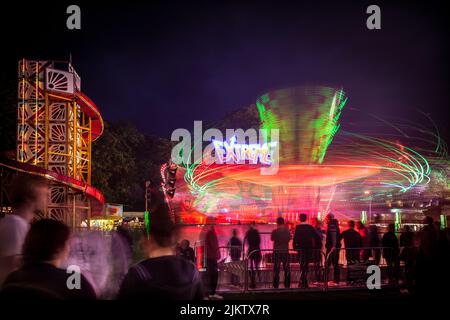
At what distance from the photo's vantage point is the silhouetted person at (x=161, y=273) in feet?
12.7

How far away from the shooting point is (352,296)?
1238cm

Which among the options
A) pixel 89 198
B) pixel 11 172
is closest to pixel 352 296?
pixel 11 172

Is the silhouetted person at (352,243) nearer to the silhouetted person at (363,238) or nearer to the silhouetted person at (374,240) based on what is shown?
the silhouetted person at (363,238)

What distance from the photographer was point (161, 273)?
3.92m

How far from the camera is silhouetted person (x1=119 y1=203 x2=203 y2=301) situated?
153 inches

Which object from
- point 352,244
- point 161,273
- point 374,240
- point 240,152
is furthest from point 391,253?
point 240,152

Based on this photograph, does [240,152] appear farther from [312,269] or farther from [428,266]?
[428,266]

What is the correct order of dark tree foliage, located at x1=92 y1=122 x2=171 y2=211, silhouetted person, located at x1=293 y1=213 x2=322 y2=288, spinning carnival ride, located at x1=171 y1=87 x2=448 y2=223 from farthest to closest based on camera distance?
dark tree foliage, located at x1=92 y1=122 x2=171 y2=211, spinning carnival ride, located at x1=171 y1=87 x2=448 y2=223, silhouetted person, located at x1=293 y1=213 x2=322 y2=288

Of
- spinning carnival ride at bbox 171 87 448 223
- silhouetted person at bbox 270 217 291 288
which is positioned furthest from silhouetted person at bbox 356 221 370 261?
spinning carnival ride at bbox 171 87 448 223

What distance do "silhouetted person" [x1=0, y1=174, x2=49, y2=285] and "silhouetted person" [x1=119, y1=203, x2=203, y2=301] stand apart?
1844 mm

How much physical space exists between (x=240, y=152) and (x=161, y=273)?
2100cm

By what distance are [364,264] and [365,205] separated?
50.6 metres

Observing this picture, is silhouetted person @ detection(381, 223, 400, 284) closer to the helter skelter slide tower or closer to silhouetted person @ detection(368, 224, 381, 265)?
silhouetted person @ detection(368, 224, 381, 265)

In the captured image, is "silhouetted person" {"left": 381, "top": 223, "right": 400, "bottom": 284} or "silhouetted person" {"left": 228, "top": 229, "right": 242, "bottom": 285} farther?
"silhouetted person" {"left": 228, "top": 229, "right": 242, "bottom": 285}
